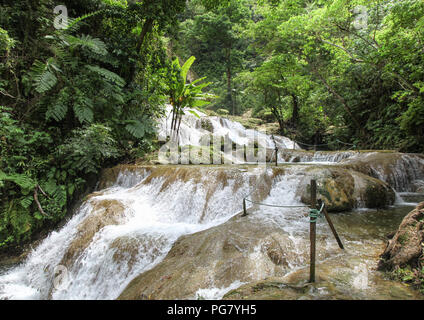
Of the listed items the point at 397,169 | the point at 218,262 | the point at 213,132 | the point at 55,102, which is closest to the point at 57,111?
the point at 55,102

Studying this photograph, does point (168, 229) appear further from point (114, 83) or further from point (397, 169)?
point (397, 169)

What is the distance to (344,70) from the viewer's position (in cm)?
1132

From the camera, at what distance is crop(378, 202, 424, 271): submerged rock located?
82.0 inches

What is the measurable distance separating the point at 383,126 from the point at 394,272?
1023 centimetres

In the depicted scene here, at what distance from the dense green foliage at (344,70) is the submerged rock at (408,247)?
5.23m

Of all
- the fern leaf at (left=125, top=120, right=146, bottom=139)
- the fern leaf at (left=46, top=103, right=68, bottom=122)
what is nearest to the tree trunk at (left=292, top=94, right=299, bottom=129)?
the fern leaf at (left=125, top=120, right=146, bottom=139)

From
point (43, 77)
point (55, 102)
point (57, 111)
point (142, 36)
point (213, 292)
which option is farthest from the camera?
point (142, 36)

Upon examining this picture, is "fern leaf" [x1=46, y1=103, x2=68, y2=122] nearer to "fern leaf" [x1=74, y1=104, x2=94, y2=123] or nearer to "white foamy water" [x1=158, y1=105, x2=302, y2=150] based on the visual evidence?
"fern leaf" [x1=74, y1=104, x2=94, y2=123]

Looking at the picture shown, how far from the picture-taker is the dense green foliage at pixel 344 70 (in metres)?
6.74

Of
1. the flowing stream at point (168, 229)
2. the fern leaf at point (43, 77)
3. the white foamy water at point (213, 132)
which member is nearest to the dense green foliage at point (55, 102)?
the fern leaf at point (43, 77)

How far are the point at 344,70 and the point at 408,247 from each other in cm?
1213

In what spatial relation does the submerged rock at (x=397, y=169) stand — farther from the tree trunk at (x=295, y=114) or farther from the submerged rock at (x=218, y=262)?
the tree trunk at (x=295, y=114)
